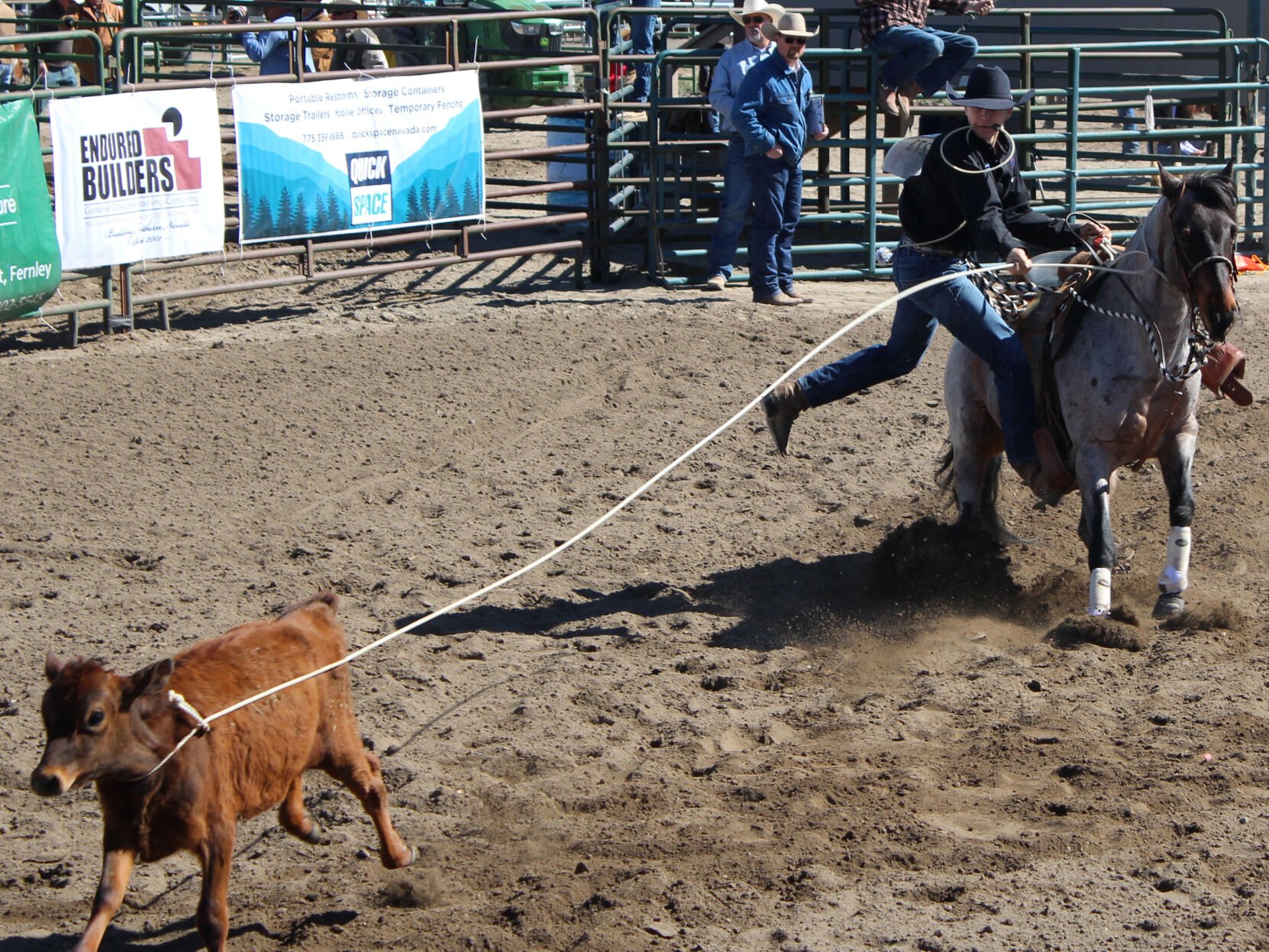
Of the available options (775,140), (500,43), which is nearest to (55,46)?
(500,43)

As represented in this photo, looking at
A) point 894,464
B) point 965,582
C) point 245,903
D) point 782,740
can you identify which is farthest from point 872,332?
point 245,903

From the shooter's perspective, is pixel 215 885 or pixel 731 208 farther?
pixel 731 208

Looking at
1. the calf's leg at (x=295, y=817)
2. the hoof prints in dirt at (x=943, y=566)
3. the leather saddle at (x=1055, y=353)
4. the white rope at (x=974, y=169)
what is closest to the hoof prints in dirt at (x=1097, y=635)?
the hoof prints in dirt at (x=943, y=566)

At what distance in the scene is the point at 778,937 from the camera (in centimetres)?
384

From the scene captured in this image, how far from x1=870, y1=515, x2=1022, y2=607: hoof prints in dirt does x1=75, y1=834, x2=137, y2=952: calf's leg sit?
3840 mm

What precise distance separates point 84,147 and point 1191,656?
6.90 metres

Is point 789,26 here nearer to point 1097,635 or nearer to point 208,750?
point 1097,635

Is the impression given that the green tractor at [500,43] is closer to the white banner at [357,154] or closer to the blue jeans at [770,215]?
the white banner at [357,154]

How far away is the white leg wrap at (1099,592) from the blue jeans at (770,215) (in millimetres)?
5135

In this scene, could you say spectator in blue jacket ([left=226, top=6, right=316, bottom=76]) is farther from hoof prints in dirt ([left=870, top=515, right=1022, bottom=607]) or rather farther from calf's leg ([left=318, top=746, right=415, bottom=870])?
calf's leg ([left=318, top=746, right=415, bottom=870])

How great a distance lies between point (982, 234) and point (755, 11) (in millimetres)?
5262

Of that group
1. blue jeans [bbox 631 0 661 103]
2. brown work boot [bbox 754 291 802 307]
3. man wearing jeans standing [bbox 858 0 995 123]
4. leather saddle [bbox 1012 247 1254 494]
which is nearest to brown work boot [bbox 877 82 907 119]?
man wearing jeans standing [bbox 858 0 995 123]

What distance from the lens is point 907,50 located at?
1130 centimetres

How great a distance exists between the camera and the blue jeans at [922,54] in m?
11.3
